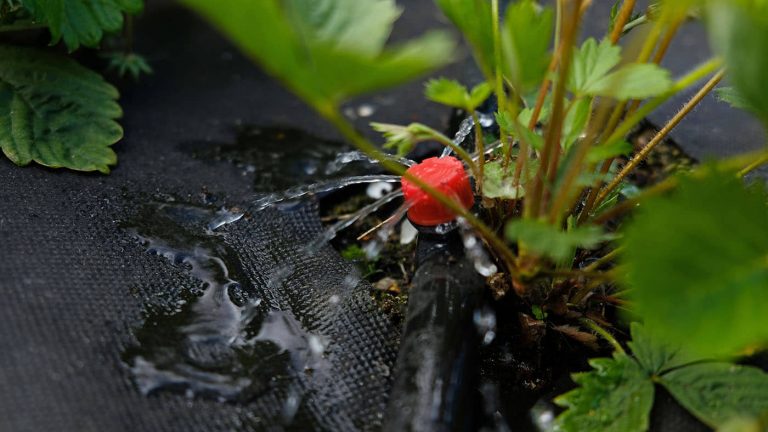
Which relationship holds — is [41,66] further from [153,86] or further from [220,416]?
[220,416]

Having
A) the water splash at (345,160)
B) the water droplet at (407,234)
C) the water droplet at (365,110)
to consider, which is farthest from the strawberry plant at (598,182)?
the water droplet at (365,110)

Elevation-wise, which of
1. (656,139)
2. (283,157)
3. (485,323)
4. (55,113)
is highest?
(656,139)

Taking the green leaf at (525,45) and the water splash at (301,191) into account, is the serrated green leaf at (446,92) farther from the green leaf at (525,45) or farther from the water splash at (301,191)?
the water splash at (301,191)

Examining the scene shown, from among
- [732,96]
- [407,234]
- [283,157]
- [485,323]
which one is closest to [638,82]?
[732,96]

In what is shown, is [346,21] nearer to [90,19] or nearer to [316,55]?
[316,55]

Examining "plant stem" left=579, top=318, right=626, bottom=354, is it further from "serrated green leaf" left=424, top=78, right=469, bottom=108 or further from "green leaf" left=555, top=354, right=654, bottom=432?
"serrated green leaf" left=424, top=78, right=469, bottom=108

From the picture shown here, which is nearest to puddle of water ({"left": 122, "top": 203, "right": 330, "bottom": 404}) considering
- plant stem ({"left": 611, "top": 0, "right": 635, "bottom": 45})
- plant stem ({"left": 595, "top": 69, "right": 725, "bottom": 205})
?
plant stem ({"left": 595, "top": 69, "right": 725, "bottom": 205})
